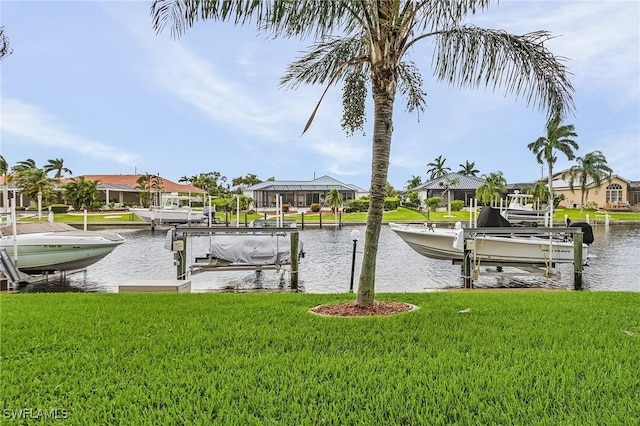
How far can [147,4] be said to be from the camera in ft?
19.8

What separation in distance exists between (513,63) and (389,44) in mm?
1830

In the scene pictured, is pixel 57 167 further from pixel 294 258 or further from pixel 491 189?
pixel 294 258

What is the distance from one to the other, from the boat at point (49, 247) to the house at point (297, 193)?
42949 mm

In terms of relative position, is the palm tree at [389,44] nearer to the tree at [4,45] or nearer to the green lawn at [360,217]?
the tree at [4,45]

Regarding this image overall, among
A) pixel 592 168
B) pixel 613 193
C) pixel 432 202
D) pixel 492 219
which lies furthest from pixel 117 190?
pixel 613 193

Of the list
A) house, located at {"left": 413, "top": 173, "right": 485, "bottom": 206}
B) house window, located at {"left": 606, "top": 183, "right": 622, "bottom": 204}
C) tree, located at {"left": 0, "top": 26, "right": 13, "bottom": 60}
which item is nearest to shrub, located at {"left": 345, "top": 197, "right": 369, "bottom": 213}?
house, located at {"left": 413, "top": 173, "right": 485, "bottom": 206}

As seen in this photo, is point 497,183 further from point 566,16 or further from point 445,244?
point 566,16

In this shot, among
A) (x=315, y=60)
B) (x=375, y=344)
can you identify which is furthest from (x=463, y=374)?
(x=315, y=60)

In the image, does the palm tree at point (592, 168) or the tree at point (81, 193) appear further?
the palm tree at point (592, 168)

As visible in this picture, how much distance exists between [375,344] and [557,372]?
1.69 metres

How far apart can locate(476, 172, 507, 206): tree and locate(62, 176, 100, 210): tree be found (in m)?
43.7

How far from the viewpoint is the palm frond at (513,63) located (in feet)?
19.8

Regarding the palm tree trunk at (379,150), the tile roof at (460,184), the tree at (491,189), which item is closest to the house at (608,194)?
the tree at (491,189)

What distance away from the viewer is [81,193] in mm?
47781
